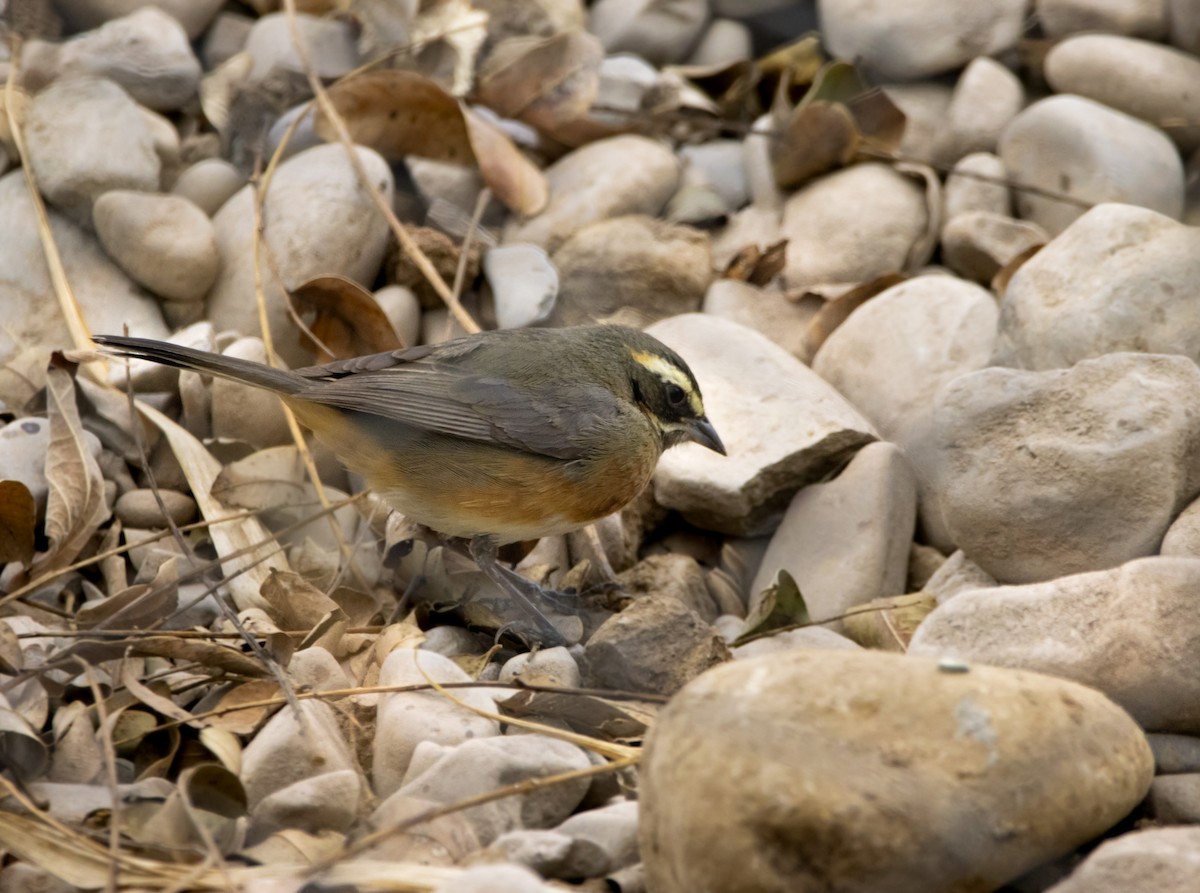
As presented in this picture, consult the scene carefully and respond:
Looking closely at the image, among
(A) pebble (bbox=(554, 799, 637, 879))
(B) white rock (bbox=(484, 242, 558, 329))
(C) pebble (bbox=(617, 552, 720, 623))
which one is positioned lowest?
(C) pebble (bbox=(617, 552, 720, 623))

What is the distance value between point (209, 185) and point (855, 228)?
2.88 m

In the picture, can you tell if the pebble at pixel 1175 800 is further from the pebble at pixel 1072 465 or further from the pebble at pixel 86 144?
the pebble at pixel 86 144

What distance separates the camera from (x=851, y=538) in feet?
15.3

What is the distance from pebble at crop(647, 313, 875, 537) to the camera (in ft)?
15.8

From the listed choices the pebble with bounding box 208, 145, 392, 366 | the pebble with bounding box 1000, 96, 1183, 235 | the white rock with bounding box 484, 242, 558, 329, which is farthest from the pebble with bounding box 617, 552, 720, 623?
the pebble with bounding box 1000, 96, 1183, 235

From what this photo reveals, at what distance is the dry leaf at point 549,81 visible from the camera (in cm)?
638

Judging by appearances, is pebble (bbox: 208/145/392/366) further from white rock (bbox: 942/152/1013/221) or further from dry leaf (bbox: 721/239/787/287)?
white rock (bbox: 942/152/1013/221)

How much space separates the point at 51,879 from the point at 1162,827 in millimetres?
2525

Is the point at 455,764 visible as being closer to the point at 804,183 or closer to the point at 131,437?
the point at 131,437

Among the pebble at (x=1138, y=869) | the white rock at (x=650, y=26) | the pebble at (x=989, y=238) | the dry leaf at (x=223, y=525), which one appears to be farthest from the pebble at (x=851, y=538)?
the white rock at (x=650, y=26)

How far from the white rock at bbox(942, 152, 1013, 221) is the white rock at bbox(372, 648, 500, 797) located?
3.66 m

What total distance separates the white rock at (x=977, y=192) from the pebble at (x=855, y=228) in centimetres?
14

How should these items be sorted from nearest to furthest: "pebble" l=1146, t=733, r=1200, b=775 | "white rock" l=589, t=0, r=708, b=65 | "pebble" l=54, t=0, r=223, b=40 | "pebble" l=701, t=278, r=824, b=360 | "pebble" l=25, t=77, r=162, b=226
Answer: "pebble" l=1146, t=733, r=1200, b=775, "pebble" l=25, t=77, r=162, b=226, "pebble" l=701, t=278, r=824, b=360, "pebble" l=54, t=0, r=223, b=40, "white rock" l=589, t=0, r=708, b=65

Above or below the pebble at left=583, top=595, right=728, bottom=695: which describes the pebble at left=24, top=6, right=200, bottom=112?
above
